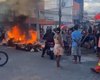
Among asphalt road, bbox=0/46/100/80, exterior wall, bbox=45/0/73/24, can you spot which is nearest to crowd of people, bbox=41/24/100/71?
asphalt road, bbox=0/46/100/80

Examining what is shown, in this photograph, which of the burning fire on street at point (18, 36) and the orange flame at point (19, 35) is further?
the orange flame at point (19, 35)

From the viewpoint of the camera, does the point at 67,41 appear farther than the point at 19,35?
No

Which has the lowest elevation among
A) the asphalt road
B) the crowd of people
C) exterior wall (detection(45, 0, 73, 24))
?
the asphalt road

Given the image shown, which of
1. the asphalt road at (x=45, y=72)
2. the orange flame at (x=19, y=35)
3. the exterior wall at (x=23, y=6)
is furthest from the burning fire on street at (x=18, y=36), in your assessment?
the asphalt road at (x=45, y=72)

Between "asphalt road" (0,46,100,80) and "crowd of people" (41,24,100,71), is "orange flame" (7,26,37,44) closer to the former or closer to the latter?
"crowd of people" (41,24,100,71)

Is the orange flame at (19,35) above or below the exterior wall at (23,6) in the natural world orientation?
below

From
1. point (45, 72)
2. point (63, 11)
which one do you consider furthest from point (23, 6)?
point (63, 11)

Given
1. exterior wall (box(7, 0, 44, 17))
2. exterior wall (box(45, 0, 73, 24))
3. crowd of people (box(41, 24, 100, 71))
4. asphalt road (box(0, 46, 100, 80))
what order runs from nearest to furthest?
asphalt road (box(0, 46, 100, 80)), crowd of people (box(41, 24, 100, 71)), exterior wall (box(7, 0, 44, 17)), exterior wall (box(45, 0, 73, 24))

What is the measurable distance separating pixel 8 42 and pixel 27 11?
2549mm

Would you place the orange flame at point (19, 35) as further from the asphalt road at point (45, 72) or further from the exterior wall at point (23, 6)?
the asphalt road at point (45, 72)

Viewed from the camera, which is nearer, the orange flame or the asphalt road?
the asphalt road

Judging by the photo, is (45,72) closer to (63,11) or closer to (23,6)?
(23,6)

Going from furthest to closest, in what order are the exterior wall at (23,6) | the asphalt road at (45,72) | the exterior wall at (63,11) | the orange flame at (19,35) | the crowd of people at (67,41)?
the exterior wall at (63,11)
the orange flame at (19,35)
the exterior wall at (23,6)
the crowd of people at (67,41)
the asphalt road at (45,72)

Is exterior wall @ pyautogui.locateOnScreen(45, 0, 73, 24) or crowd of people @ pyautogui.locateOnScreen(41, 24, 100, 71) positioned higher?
exterior wall @ pyautogui.locateOnScreen(45, 0, 73, 24)
